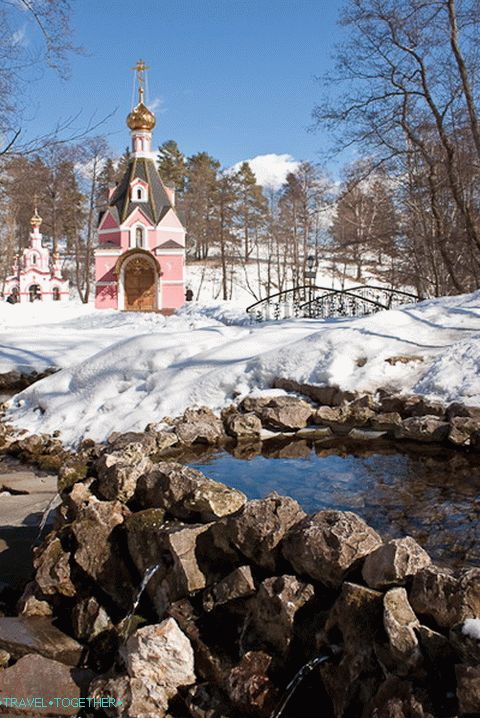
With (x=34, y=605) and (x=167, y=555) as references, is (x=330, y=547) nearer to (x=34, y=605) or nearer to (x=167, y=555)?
(x=167, y=555)

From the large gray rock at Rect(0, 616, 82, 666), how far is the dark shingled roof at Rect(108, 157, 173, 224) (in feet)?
109

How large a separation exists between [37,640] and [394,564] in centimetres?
230

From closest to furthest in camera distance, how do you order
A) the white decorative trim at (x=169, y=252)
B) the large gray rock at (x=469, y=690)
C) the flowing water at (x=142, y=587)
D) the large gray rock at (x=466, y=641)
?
1. the large gray rock at (x=469, y=690)
2. the large gray rock at (x=466, y=641)
3. the flowing water at (x=142, y=587)
4. the white decorative trim at (x=169, y=252)

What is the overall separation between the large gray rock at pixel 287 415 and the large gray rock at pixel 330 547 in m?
4.50

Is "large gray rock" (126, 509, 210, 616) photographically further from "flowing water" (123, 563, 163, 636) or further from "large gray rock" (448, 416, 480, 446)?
"large gray rock" (448, 416, 480, 446)

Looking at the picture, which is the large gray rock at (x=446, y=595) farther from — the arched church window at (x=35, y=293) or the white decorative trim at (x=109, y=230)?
the arched church window at (x=35, y=293)

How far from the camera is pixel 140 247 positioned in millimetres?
35281

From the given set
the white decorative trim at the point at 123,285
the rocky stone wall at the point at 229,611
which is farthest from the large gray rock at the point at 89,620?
the white decorative trim at the point at 123,285

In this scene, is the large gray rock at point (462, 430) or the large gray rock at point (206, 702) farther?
the large gray rock at point (462, 430)

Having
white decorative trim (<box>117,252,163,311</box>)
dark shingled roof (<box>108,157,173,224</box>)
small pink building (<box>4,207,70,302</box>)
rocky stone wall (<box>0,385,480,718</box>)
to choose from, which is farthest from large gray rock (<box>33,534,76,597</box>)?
small pink building (<box>4,207,70,302</box>)

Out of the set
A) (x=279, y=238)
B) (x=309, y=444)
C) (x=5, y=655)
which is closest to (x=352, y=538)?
(x=5, y=655)

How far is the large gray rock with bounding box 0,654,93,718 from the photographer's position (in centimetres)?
335

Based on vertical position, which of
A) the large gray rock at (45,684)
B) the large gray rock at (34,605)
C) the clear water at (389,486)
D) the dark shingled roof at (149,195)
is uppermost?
the dark shingled roof at (149,195)

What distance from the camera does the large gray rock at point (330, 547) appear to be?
3.11 meters
